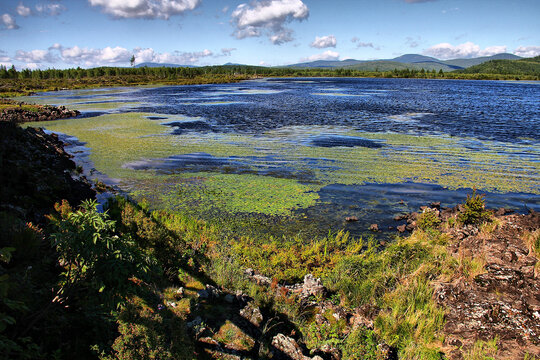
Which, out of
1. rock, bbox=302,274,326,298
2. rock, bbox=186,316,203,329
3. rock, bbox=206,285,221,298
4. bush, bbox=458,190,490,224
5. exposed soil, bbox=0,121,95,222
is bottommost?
rock, bbox=302,274,326,298

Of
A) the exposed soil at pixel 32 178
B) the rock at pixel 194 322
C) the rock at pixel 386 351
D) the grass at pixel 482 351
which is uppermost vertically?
the exposed soil at pixel 32 178

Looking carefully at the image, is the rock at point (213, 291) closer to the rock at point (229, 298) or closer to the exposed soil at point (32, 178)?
the rock at point (229, 298)

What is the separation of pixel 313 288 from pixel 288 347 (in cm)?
265

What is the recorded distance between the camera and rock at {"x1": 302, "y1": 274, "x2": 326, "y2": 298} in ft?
30.7

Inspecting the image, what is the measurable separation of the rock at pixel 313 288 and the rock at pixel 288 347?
218 centimetres

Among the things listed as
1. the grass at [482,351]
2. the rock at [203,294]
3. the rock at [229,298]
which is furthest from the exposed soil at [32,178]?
the grass at [482,351]

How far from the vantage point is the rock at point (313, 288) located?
934 centimetres

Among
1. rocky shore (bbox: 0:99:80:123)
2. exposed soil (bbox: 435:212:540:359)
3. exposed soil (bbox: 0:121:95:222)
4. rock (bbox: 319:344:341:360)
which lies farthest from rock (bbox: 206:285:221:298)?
rocky shore (bbox: 0:99:80:123)

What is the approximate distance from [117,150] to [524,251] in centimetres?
2776

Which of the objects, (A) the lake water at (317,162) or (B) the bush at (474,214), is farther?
→ (A) the lake water at (317,162)

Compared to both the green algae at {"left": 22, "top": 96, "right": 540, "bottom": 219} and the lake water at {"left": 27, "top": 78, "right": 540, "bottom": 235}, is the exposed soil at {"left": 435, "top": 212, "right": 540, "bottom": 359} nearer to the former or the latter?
the lake water at {"left": 27, "top": 78, "right": 540, "bottom": 235}

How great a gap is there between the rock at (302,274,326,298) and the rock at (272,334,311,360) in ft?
7.15

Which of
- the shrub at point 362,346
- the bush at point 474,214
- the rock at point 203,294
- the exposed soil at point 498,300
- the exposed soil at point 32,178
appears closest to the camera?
the shrub at point 362,346

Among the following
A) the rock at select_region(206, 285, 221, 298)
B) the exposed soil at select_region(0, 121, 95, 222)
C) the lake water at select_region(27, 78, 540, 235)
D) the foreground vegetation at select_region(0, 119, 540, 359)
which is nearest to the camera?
the foreground vegetation at select_region(0, 119, 540, 359)
